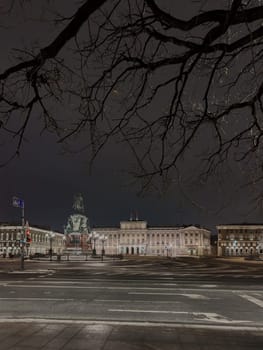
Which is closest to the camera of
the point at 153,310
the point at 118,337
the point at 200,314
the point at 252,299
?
the point at 118,337

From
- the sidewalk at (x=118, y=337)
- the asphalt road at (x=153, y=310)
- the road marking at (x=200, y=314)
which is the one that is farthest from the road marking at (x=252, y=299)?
the sidewalk at (x=118, y=337)

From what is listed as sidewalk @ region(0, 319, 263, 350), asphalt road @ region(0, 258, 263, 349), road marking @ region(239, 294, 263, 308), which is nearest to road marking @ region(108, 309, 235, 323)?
asphalt road @ region(0, 258, 263, 349)

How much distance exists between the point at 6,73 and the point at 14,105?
1.43 ft

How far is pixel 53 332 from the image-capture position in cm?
874

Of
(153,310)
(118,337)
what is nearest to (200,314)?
(153,310)

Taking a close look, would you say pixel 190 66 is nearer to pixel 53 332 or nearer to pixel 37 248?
pixel 53 332

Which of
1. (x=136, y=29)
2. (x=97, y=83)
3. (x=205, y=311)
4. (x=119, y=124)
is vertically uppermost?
(x=136, y=29)

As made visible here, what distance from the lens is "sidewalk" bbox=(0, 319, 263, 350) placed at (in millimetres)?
7578

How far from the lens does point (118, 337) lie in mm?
8312

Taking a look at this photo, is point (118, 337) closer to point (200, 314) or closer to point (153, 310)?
point (200, 314)

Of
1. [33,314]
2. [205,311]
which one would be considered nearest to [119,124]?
[33,314]

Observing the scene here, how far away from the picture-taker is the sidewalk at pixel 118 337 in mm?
7578

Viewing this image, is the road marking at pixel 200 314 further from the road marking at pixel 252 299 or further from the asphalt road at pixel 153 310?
the road marking at pixel 252 299

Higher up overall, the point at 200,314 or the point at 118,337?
the point at 118,337
